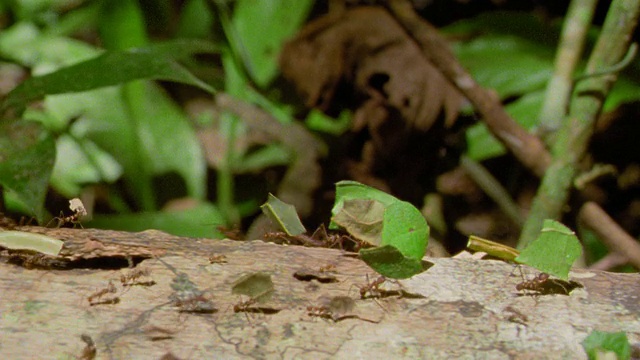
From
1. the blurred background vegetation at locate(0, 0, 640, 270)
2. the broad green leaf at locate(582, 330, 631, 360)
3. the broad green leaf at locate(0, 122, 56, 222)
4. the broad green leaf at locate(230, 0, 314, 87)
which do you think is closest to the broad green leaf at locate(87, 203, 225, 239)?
the blurred background vegetation at locate(0, 0, 640, 270)

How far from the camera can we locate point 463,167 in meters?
2.15

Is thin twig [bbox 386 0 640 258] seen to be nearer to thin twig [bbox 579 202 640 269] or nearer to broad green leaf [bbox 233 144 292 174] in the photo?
thin twig [bbox 579 202 640 269]

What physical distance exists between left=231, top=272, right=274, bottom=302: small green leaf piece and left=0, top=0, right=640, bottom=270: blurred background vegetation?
1.01 metres

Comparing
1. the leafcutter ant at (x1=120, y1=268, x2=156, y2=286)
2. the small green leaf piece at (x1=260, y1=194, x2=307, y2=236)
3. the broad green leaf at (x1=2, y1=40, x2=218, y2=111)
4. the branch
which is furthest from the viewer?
the branch

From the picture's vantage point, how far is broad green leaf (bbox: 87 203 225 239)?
179 centimetres

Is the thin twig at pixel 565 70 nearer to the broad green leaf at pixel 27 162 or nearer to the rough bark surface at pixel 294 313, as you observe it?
the rough bark surface at pixel 294 313

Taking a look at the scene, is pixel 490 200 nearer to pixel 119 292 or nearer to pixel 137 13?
pixel 137 13

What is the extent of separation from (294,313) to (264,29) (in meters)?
1.79

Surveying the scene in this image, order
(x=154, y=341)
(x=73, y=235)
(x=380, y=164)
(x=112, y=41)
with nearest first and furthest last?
1. (x=154, y=341)
2. (x=73, y=235)
3. (x=380, y=164)
4. (x=112, y=41)

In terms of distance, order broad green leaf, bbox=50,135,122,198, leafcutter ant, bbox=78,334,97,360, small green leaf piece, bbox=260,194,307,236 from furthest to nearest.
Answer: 1. broad green leaf, bbox=50,135,122,198
2. small green leaf piece, bbox=260,194,307,236
3. leafcutter ant, bbox=78,334,97,360

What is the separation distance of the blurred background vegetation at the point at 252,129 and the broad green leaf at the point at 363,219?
0.96 metres

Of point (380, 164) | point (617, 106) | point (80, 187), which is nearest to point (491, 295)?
point (380, 164)

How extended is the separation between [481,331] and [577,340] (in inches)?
4.2

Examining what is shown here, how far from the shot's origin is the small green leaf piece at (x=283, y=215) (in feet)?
3.14
